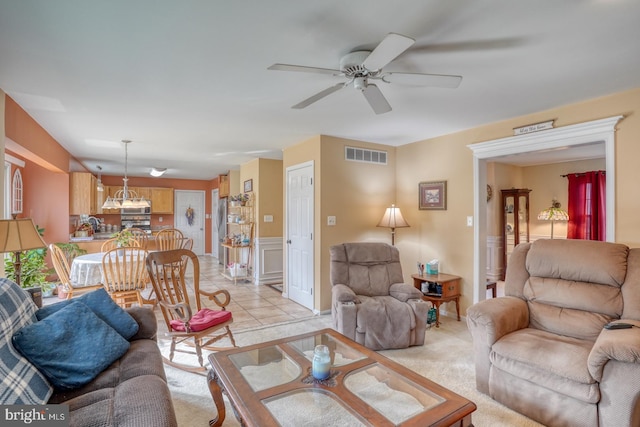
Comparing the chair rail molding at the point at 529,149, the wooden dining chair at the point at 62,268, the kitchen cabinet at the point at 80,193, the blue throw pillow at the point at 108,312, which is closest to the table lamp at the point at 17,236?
the blue throw pillow at the point at 108,312

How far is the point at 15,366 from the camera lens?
57.9 inches

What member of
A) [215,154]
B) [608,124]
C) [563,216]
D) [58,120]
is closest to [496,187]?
[563,216]

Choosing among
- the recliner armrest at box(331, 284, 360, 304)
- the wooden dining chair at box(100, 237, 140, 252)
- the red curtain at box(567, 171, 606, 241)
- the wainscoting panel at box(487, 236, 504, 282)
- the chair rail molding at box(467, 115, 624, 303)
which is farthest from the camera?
the wainscoting panel at box(487, 236, 504, 282)

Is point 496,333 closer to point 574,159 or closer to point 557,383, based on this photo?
point 557,383

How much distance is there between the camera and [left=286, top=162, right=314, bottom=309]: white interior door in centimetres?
461

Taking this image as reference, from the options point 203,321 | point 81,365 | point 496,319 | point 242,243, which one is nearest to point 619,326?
point 496,319

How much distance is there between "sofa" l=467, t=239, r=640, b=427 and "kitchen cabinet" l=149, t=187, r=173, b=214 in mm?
8769

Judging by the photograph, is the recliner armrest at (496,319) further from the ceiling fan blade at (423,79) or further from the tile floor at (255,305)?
the tile floor at (255,305)

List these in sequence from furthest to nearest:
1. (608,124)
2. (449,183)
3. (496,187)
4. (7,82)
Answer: (496,187) < (449,183) < (608,124) < (7,82)

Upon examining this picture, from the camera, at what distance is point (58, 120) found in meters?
3.69

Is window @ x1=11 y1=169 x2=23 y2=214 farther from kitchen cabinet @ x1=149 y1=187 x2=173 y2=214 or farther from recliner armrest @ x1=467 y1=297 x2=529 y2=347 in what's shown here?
recliner armrest @ x1=467 y1=297 x2=529 y2=347

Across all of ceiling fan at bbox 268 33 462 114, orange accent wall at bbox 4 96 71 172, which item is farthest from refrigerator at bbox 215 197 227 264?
ceiling fan at bbox 268 33 462 114

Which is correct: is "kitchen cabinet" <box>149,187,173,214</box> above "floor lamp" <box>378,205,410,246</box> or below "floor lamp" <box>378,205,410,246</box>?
above

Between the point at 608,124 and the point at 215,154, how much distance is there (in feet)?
17.4
